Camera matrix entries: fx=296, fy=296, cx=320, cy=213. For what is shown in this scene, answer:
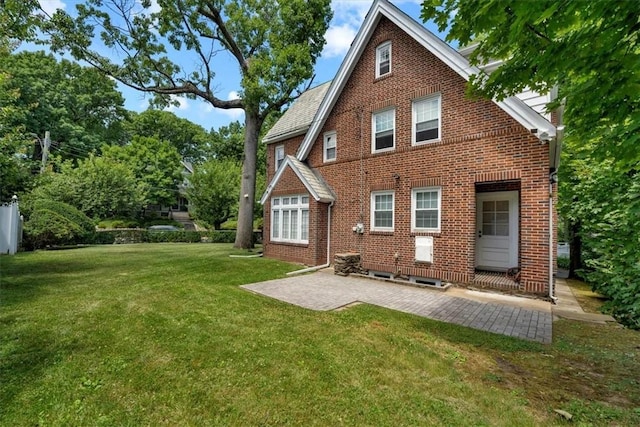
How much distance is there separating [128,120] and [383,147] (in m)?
46.2

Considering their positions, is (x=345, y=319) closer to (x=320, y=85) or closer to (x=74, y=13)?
(x=320, y=85)

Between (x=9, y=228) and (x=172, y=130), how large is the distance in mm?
37352

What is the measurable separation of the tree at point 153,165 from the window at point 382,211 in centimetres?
3126

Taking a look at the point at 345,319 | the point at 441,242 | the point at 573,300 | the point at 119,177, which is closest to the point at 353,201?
the point at 441,242

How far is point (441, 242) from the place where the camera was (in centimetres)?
904

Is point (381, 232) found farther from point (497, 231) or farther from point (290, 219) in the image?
point (290, 219)

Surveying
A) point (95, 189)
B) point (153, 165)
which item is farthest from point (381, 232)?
point (153, 165)

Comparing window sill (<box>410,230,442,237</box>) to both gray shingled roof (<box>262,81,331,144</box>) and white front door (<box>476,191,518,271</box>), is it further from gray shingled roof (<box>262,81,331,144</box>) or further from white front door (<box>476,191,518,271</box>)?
gray shingled roof (<box>262,81,331,144</box>)

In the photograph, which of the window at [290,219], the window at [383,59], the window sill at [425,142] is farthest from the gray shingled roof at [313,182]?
the window at [383,59]

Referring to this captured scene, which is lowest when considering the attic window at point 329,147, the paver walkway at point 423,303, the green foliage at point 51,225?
the paver walkway at point 423,303

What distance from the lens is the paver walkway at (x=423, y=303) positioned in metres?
5.67

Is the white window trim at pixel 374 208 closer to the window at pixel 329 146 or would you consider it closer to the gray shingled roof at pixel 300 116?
the window at pixel 329 146

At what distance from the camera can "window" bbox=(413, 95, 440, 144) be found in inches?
375

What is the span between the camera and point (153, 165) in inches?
1455
